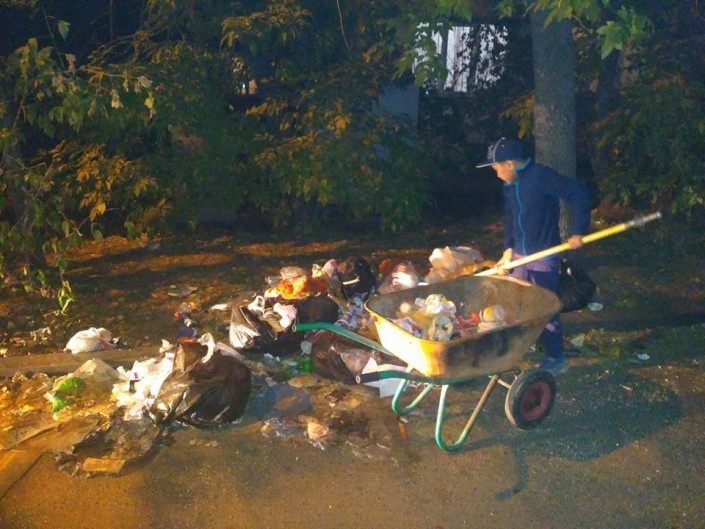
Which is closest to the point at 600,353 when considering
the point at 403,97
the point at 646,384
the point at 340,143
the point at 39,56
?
the point at 646,384

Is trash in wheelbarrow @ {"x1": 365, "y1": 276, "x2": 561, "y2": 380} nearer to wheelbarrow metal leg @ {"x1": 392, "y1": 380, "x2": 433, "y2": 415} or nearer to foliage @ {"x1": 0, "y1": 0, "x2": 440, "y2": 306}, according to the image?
wheelbarrow metal leg @ {"x1": 392, "y1": 380, "x2": 433, "y2": 415}

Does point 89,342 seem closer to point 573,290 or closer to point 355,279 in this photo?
point 355,279

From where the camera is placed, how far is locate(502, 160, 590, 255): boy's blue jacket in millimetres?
4762

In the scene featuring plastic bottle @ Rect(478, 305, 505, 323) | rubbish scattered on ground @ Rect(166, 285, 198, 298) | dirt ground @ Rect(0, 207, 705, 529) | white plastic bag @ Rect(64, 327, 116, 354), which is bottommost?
dirt ground @ Rect(0, 207, 705, 529)

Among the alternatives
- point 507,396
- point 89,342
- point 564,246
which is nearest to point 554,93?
point 564,246

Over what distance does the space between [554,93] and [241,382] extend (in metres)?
4.21

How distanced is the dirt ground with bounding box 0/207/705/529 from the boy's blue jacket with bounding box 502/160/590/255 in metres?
1.13

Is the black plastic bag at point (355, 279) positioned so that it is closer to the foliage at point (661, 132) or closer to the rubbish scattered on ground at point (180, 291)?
the rubbish scattered on ground at point (180, 291)

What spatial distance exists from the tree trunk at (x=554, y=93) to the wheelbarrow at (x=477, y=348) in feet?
8.38

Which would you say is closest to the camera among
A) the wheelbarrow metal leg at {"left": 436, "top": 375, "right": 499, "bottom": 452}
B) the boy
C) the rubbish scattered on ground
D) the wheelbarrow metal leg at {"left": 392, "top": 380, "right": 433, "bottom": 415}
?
the wheelbarrow metal leg at {"left": 436, "top": 375, "right": 499, "bottom": 452}

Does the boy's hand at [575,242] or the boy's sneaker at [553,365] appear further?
the boy's sneaker at [553,365]

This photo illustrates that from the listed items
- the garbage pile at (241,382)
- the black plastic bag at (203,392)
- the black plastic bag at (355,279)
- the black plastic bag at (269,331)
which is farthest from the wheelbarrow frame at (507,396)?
the black plastic bag at (355,279)

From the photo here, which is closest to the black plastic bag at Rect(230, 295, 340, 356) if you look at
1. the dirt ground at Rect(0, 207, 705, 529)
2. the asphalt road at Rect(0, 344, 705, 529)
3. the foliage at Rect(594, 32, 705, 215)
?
the dirt ground at Rect(0, 207, 705, 529)

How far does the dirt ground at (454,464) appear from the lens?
3861 mm
